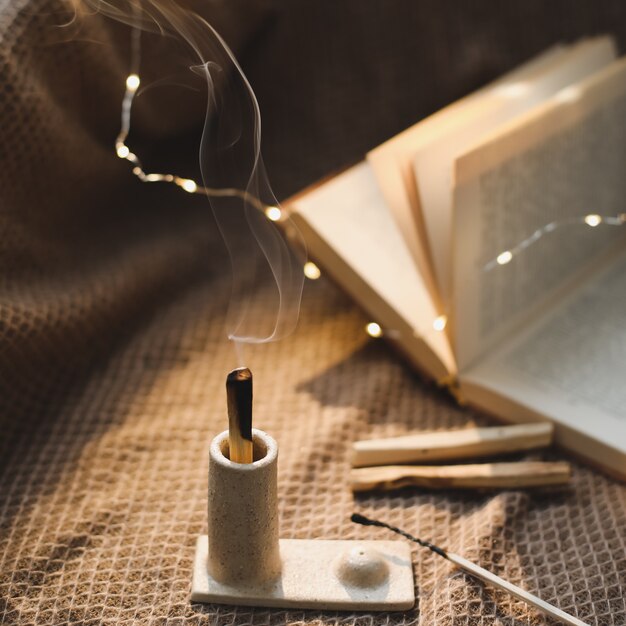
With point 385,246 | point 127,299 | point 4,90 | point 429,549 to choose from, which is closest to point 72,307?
point 127,299

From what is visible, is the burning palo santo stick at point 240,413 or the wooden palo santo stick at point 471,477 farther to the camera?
the wooden palo santo stick at point 471,477

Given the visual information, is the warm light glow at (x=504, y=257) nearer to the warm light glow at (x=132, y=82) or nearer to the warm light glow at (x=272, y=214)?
the warm light glow at (x=272, y=214)

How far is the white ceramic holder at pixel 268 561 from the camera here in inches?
23.6

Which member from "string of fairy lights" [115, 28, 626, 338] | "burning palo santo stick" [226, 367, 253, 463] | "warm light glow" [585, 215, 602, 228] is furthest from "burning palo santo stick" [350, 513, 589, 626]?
"warm light glow" [585, 215, 602, 228]

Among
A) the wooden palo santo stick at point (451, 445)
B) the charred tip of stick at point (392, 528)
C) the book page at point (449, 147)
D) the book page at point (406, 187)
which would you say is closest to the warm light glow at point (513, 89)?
the book page at point (449, 147)

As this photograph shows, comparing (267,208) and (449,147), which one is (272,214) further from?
(449,147)

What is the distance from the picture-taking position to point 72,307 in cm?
88

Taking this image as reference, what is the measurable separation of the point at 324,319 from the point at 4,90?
456 mm

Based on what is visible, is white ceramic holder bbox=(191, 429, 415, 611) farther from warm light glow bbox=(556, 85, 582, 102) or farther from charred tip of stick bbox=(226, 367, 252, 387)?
warm light glow bbox=(556, 85, 582, 102)

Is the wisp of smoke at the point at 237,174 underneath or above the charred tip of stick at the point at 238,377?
above

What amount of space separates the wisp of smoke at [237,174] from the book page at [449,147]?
0.16m

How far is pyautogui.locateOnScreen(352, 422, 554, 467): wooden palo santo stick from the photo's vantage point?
2.60 ft

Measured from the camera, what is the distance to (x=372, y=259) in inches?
35.6

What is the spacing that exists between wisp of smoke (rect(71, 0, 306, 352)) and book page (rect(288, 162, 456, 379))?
0.12 feet
